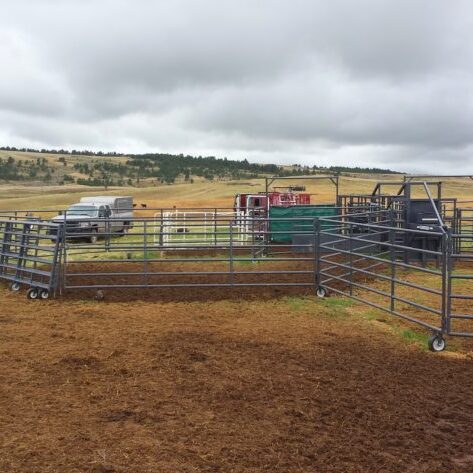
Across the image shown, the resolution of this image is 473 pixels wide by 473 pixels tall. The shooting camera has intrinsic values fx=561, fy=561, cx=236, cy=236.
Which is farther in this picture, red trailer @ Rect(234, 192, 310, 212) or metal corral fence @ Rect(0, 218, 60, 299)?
red trailer @ Rect(234, 192, 310, 212)

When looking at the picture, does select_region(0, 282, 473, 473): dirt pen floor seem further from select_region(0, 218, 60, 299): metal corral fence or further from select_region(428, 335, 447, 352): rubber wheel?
select_region(0, 218, 60, 299): metal corral fence

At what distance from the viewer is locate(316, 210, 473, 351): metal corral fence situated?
7.00 meters

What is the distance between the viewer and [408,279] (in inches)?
488

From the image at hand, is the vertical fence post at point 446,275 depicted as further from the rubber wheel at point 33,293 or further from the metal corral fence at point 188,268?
the rubber wheel at point 33,293

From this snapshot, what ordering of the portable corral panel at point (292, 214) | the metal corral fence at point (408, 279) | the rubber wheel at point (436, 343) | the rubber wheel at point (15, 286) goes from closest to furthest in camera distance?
the rubber wheel at point (436, 343) < the metal corral fence at point (408, 279) < the rubber wheel at point (15, 286) < the portable corral panel at point (292, 214)

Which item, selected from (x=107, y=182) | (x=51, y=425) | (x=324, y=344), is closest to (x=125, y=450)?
(x=51, y=425)

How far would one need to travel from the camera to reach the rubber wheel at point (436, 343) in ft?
22.6

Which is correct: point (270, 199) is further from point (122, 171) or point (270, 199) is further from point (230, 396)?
point (122, 171)

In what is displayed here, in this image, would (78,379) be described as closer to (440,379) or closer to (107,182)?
(440,379)

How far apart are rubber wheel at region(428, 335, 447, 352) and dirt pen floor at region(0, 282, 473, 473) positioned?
0.46ft

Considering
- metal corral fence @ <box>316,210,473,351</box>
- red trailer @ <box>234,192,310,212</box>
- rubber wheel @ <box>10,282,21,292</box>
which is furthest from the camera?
red trailer @ <box>234,192,310,212</box>

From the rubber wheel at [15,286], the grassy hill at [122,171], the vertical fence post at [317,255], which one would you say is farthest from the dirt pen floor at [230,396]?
the grassy hill at [122,171]

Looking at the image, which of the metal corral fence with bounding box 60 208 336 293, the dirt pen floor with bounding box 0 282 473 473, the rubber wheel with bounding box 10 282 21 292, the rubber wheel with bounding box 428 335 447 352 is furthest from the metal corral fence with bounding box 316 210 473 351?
the rubber wheel with bounding box 10 282 21 292

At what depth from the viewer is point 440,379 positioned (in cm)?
577
